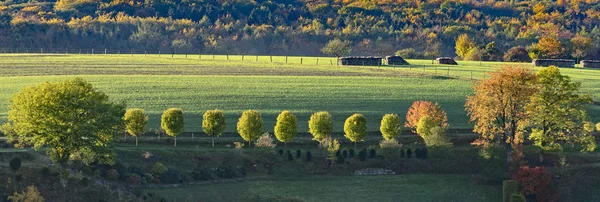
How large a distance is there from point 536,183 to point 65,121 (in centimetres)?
3983

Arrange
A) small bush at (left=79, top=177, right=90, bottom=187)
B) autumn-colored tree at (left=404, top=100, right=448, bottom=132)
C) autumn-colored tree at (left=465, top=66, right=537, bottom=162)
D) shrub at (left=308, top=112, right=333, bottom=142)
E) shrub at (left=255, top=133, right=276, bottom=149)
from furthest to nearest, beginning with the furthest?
autumn-colored tree at (left=404, top=100, right=448, bottom=132) → shrub at (left=308, top=112, right=333, bottom=142) → shrub at (left=255, top=133, right=276, bottom=149) → autumn-colored tree at (left=465, top=66, right=537, bottom=162) → small bush at (left=79, top=177, right=90, bottom=187)

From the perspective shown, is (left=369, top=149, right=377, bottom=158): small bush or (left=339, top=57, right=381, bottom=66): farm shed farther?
(left=339, top=57, right=381, bottom=66): farm shed

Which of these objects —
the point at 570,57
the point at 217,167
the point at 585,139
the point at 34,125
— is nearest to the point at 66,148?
the point at 34,125

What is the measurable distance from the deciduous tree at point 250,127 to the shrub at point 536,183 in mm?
25602

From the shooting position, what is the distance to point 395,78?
461 ft

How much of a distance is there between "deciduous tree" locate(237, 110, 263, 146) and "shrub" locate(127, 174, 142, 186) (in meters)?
16.7

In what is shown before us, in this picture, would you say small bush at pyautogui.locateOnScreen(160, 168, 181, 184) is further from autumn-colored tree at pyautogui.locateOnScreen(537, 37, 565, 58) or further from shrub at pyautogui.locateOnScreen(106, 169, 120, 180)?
autumn-colored tree at pyautogui.locateOnScreen(537, 37, 565, 58)

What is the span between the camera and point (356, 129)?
97.1 metres

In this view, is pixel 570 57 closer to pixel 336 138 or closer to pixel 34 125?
pixel 336 138

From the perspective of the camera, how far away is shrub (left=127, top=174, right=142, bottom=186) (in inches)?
3147

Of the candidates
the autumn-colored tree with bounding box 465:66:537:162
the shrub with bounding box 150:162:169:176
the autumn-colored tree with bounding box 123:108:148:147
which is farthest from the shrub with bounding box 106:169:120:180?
the autumn-colored tree with bounding box 465:66:537:162

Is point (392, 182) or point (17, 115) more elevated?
point (17, 115)

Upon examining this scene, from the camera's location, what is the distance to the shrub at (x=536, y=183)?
84.1 meters

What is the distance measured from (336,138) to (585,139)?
2448 cm
